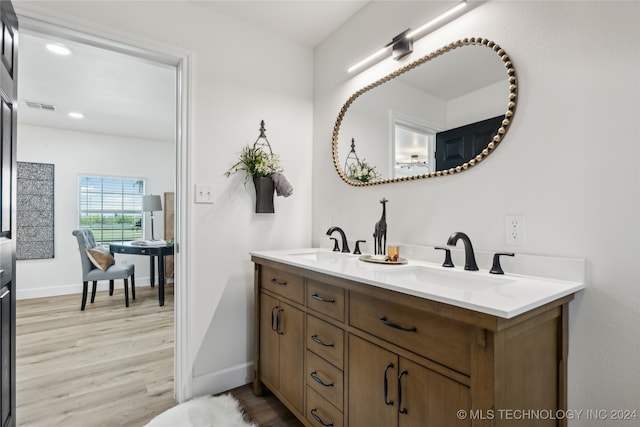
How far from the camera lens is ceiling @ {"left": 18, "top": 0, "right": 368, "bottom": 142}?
6.74ft

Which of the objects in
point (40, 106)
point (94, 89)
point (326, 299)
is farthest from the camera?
point (40, 106)

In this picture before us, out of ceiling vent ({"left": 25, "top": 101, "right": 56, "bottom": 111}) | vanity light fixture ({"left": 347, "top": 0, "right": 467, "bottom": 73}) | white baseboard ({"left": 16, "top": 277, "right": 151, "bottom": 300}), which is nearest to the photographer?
vanity light fixture ({"left": 347, "top": 0, "right": 467, "bottom": 73})

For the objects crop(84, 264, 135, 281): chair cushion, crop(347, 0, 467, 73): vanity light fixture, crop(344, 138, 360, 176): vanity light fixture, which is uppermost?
crop(347, 0, 467, 73): vanity light fixture

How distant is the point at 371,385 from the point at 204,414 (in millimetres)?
1086

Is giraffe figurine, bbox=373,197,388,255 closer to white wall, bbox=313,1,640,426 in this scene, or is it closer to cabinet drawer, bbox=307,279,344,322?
white wall, bbox=313,1,640,426

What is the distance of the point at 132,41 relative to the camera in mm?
1788

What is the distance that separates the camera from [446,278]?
1.36 m

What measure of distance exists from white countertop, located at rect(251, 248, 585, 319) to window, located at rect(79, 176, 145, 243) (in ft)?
15.2

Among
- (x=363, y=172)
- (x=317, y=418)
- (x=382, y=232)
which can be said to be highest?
(x=363, y=172)

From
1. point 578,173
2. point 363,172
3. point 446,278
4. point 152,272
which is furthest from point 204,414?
point 152,272

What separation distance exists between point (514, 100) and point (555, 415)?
1.18 m

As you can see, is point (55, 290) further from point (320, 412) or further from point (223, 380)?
point (320, 412)

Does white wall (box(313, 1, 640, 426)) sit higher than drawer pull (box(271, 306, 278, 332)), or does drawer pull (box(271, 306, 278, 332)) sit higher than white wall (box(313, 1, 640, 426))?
white wall (box(313, 1, 640, 426))

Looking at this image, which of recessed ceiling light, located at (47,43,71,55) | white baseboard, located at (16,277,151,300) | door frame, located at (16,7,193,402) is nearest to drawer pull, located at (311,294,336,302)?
door frame, located at (16,7,193,402)
